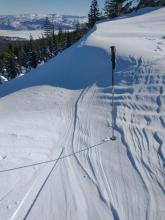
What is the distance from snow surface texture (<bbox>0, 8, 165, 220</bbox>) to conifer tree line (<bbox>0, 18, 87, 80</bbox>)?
130 ft

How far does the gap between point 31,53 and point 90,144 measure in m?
46.9

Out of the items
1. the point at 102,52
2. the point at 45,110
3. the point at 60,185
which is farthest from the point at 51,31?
the point at 60,185

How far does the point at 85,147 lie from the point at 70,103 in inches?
119

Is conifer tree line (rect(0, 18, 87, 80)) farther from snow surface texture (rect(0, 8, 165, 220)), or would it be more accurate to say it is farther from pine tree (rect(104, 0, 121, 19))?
snow surface texture (rect(0, 8, 165, 220))

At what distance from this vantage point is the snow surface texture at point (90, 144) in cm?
414

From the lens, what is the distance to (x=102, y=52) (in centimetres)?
1148

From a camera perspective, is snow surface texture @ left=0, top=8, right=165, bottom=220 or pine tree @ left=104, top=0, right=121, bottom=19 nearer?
snow surface texture @ left=0, top=8, right=165, bottom=220

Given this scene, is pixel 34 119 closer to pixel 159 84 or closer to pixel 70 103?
pixel 70 103

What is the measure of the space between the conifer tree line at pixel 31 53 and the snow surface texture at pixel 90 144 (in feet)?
130

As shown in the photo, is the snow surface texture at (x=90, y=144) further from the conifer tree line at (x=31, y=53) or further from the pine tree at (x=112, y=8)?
the conifer tree line at (x=31, y=53)

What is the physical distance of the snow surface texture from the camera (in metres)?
4.14

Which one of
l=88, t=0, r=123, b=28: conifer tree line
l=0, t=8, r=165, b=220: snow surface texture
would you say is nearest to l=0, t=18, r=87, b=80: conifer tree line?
l=88, t=0, r=123, b=28: conifer tree line

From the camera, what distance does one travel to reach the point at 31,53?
4981 centimetres

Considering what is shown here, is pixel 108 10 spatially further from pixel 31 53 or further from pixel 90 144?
pixel 90 144
